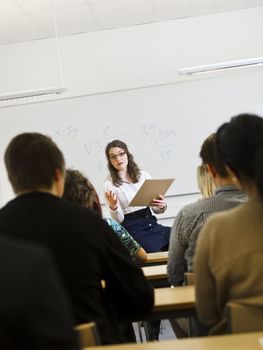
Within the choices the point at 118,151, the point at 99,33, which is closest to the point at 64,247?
the point at 118,151

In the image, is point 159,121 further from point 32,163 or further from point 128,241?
point 32,163

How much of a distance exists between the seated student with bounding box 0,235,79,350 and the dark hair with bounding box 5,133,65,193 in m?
0.88

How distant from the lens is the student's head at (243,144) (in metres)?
1.49

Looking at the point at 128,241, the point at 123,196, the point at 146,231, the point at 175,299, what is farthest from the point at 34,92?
the point at 175,299

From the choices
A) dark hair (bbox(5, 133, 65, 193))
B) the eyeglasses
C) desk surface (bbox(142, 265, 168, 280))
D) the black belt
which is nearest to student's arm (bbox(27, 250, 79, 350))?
dark hair (bbox(5, 133, 65, 193))

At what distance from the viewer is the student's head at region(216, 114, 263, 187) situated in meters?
1.49

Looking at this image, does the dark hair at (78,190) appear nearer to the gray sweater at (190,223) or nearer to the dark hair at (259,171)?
the gray sweater at (190,223)

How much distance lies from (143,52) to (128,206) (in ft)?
7.16

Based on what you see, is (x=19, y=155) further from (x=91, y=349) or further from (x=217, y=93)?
(x=217, y=93)

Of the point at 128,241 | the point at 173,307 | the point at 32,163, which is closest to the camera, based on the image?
the point at 32,163

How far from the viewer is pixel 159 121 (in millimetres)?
5191

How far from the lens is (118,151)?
4.00m

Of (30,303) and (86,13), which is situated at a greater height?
(86,13)

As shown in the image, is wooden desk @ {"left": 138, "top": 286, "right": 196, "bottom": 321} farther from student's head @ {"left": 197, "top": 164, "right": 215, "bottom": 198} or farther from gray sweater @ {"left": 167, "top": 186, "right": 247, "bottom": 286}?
student's head @ {"left": 197, "top": 164, "right": 215, "bottom": 198}
